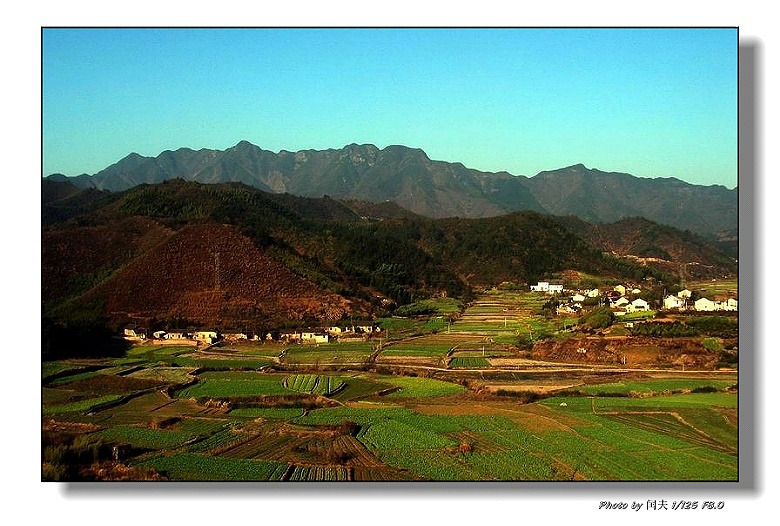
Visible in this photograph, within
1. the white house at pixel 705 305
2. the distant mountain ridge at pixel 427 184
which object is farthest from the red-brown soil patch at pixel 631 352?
the distant mountain ridge at pixel 427 184

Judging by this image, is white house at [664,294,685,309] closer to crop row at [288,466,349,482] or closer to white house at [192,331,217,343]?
crop row at [288,466,349,482]

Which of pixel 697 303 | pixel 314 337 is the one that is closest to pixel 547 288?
pixel 697 303

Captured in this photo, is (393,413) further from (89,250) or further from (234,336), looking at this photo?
(89,250)

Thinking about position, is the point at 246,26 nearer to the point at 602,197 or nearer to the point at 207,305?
the point at 207,305

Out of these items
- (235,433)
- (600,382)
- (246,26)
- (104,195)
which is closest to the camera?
(246,26)
